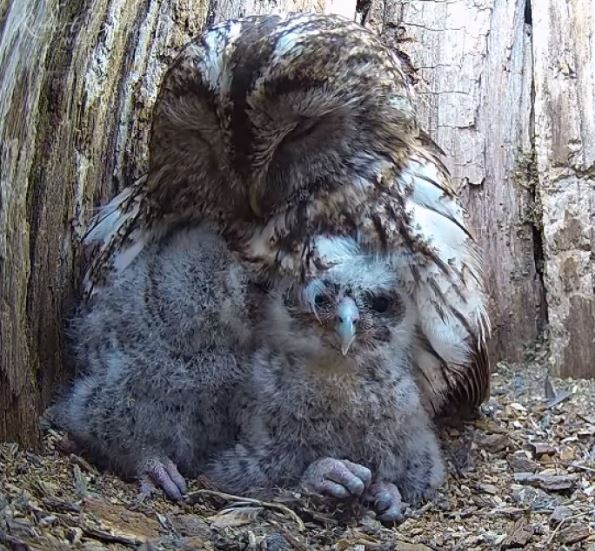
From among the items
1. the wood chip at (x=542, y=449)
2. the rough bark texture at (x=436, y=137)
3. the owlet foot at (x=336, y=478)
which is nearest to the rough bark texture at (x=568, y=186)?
the rough bark texture at (x=436, y=137)

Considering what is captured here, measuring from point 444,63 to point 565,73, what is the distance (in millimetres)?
395

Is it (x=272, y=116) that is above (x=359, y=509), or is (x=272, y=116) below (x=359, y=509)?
above

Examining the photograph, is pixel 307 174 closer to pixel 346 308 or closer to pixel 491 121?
pixel 346 308

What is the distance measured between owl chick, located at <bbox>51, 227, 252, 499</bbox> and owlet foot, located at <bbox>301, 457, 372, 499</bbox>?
0.82 feet

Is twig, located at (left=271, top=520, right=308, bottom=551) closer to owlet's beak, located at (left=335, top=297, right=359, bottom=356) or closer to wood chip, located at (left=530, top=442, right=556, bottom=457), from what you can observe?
owlet's beak, located at (left=335, top=297, right=359, bottom=356)

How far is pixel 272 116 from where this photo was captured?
227 centimetres

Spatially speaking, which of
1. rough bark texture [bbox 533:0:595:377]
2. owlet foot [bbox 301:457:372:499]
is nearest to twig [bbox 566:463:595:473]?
rough bark texture [bbox 533:0:595:377]

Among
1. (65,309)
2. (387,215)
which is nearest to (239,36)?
(387,215)

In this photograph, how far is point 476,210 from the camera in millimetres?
3238

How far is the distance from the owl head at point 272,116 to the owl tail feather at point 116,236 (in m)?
0.08

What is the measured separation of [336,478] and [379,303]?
0.43 metres

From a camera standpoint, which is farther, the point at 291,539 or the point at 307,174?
the point at 307,174

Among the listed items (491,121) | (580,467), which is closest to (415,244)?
(580,467)

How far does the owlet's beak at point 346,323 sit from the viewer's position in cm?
227
